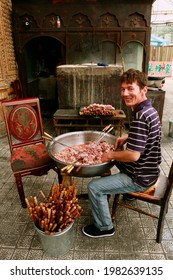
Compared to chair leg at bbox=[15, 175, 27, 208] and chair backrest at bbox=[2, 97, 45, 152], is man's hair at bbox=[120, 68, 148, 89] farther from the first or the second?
chair leg at bbox=[15, 175, 27, 208]

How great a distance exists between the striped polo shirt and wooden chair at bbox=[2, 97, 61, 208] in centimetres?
163

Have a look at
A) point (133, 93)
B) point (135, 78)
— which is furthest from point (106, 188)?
point (135, 78)

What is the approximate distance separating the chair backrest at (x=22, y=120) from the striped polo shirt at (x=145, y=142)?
2.18 meters

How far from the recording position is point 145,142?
96.7 inches

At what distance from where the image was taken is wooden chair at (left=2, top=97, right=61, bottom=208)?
3.58 m

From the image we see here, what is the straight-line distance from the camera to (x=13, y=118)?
3.93 metres

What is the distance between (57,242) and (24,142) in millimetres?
2094

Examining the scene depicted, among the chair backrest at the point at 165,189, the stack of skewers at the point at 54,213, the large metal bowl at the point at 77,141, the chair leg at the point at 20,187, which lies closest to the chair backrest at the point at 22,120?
the chair leg at the point at 20,187

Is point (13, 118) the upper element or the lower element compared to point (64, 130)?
upper

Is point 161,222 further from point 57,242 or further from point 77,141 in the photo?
point 77,141

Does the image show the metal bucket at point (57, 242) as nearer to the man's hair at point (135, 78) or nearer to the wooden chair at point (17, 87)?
the man's hair at point (135, 78)

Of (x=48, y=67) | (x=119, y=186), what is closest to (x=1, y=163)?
(x=119, y=186)
